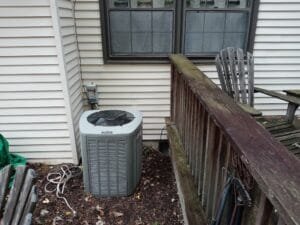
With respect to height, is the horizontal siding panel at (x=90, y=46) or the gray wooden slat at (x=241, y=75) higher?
the horizontal siding panel at (x=90, y=46)

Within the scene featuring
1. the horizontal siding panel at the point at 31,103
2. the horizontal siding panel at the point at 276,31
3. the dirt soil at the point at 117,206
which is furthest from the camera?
the horizontal siding panel at the point at 276,31

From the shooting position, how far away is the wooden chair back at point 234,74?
2.77m

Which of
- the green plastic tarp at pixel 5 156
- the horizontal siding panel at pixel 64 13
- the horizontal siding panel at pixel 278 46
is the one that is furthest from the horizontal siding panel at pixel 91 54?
the horizontal siding panel at pixel 278 46

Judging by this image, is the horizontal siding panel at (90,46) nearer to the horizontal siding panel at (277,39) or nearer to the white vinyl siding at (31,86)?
the white vinyl siding at (31,86)

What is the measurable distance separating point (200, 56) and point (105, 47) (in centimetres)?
118

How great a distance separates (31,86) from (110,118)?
0.93m

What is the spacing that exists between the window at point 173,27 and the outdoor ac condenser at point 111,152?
102 cm

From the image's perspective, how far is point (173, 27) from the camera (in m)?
3.08

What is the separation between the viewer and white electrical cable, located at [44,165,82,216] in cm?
254

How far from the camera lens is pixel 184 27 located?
3.08 metres

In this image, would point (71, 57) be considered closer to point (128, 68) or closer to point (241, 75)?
point (128, 68)

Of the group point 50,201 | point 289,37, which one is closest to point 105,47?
point 50,201

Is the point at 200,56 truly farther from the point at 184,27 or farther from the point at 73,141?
the point at 73,141

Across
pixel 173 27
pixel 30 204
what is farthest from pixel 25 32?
pixel 30 204
